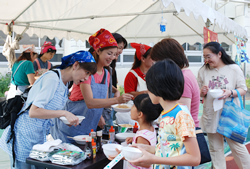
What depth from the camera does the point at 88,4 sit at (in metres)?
4.58

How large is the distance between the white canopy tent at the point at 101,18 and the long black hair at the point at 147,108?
105 centimetres

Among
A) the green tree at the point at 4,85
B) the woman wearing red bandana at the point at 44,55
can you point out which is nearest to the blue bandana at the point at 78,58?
the woman wearing red bandana at the point at 44,55

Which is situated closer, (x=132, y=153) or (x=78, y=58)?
(x=132, y=153)

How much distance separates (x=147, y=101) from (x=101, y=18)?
3907mm

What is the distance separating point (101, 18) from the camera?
5.41 meters

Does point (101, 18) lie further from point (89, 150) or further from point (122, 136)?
point (89, 150)

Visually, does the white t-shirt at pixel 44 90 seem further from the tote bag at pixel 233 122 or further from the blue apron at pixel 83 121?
the tote bag at pixel 233 122

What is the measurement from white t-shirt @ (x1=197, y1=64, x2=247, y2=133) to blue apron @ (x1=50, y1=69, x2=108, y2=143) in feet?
5.04

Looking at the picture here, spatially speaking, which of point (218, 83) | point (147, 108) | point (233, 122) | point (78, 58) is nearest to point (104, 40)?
point (78, 58)

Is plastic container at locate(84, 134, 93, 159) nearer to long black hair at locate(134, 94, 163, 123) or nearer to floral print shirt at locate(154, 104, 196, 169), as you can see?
long black hair at locate(134, 94, 163, 123)

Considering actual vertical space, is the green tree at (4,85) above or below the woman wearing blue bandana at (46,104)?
below

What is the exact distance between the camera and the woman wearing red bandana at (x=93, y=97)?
2408 millimetres

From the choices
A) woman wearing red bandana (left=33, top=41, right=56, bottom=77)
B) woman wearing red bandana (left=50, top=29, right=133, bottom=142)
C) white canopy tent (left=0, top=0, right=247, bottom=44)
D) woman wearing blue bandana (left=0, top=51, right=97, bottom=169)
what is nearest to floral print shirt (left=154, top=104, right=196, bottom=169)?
woman wearing blue bandana (left=0, top=51, right=97, bottom=169)

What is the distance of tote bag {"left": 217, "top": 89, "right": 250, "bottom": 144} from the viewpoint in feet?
10.1
